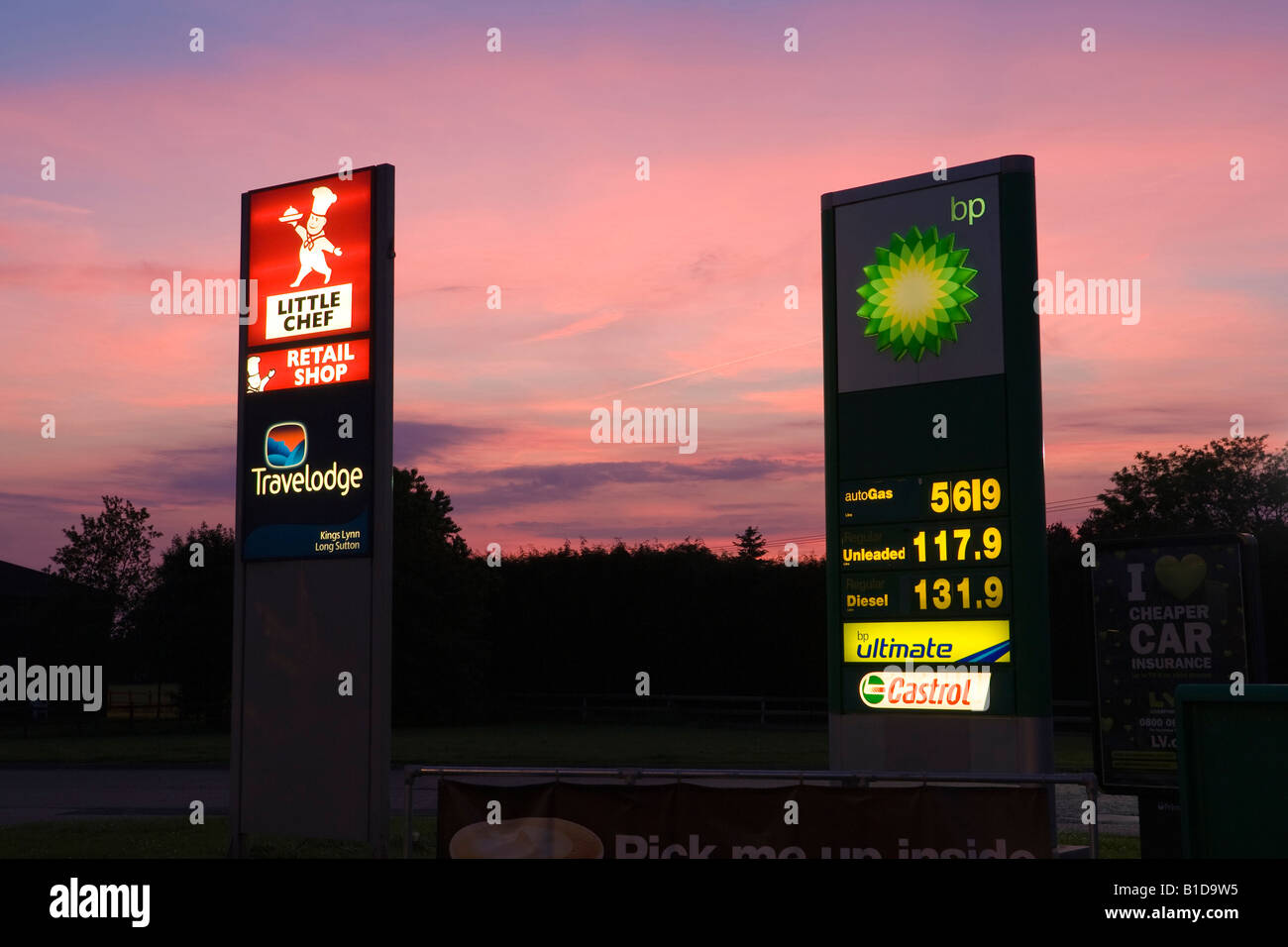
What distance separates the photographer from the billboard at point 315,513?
48.2 ft

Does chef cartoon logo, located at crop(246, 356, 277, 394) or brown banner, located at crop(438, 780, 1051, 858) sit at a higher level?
chef cartoon logo, located at crop(246, 356, 277, 394)

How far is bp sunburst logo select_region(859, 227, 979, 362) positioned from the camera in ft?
46.8

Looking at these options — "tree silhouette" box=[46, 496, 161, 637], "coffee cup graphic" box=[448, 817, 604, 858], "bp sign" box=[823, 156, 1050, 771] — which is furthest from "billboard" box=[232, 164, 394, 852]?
"tree silhouette" box=[46, 496, 161, 637]

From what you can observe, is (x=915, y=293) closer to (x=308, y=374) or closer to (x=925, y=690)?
(x=925, y=690)

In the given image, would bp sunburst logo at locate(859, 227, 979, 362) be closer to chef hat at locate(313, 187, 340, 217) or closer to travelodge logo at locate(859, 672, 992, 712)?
travelodge logo at locate(859, 672, 992, 712)

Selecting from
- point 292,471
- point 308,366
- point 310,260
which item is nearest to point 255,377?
point 308,366

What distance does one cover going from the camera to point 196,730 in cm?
4619

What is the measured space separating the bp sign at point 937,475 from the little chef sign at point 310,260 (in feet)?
18.9

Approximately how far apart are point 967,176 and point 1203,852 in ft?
27.3

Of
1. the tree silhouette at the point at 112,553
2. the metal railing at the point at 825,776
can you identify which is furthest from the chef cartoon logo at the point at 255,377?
the tree silhouette at the point at 112,553

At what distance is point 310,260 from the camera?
16.0 m

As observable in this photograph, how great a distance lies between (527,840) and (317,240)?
878 cm
